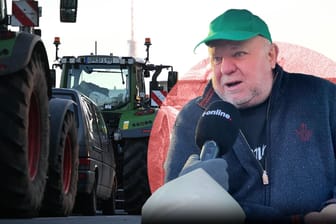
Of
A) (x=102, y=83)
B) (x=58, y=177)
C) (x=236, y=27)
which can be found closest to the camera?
(x=236, y=27)

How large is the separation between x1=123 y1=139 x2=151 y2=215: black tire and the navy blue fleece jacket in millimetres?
8761

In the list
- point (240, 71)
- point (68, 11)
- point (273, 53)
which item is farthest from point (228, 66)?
point (68, 11)

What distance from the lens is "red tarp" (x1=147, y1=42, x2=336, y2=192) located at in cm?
276

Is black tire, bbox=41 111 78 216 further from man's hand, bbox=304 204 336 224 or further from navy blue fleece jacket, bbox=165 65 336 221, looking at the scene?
man's hand, bbox=304 204 336 224

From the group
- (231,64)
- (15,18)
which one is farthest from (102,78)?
(231,64)

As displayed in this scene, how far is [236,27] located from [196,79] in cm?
26

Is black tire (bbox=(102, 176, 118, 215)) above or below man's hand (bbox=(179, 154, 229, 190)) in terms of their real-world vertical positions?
below

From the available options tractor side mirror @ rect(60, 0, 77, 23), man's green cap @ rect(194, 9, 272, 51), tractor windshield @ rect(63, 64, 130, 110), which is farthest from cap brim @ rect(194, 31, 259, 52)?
tractor windshield @ rect(63, 64, 130, 110)

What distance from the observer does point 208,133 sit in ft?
8.24

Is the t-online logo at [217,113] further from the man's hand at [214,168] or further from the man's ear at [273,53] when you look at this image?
the man's ear at [273,53]

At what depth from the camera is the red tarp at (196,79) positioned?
276cm

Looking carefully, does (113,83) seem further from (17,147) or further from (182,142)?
(182,142)

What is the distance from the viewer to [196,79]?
280 centimetres

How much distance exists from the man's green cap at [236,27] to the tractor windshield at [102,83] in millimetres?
11390
